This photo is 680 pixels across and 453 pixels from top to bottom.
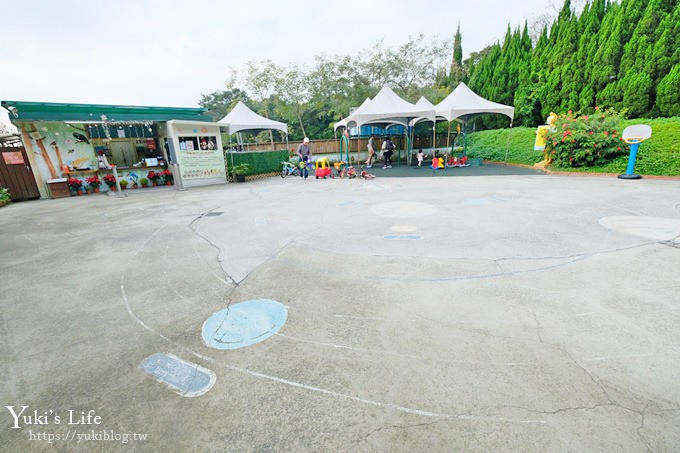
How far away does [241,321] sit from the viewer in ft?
9.61

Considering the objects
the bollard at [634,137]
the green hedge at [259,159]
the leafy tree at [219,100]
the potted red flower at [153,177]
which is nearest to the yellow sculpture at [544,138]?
the bollard at [634,137]

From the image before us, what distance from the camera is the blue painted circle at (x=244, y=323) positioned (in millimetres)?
2648

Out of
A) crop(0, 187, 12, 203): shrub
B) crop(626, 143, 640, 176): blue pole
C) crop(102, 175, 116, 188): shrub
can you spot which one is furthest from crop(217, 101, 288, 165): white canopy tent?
crop(626, 143, 640, 176): blue pole

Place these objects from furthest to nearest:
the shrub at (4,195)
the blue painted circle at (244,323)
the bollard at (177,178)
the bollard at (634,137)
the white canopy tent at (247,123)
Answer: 1. the white canopy tent at (247,123)
2. the bollard at (177,178)
3. the shrub at (4,195)
4. the bollard at (634,137)
5. the blue painted circle at (244,323)

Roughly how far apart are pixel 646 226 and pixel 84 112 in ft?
56.2

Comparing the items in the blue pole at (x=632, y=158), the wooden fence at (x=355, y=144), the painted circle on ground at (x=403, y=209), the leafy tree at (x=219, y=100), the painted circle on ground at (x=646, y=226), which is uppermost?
the leafy tree at (x=219, y=100)

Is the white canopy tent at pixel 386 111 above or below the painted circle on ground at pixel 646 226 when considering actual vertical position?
above

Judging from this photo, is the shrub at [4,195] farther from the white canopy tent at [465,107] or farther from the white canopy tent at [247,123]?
the white canopy tent at [465,107]

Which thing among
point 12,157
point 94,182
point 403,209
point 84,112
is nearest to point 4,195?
point 12,157

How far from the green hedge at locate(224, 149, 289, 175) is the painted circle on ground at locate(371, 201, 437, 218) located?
972 cm

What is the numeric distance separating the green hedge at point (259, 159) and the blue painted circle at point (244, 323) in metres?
13.1

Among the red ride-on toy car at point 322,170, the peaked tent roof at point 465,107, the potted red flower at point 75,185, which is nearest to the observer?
the potted red flower at point 75,185

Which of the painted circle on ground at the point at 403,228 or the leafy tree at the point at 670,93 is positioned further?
the leafy tree at the point at 670,93

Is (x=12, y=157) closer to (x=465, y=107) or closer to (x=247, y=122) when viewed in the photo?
(x=247, y=122)
